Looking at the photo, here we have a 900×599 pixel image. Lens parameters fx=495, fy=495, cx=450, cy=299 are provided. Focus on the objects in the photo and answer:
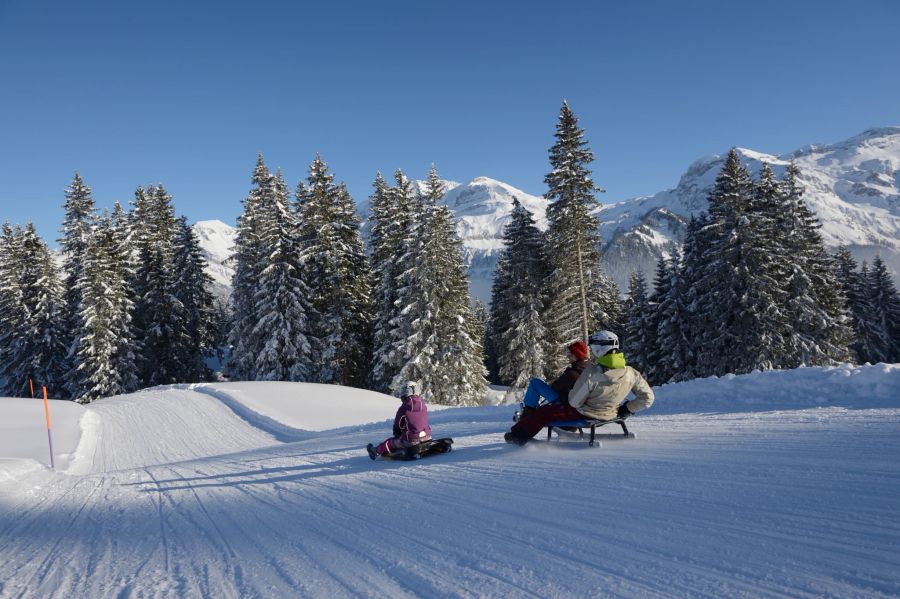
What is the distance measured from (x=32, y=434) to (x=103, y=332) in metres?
19.5

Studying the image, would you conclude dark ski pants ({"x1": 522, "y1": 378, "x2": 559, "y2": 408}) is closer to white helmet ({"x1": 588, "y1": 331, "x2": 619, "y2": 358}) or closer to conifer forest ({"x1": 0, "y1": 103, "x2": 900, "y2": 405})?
white helmet ({"x1": 588, "y1": 331, "x2": 619, "y2": 358})

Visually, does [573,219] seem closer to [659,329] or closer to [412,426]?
[659,329]

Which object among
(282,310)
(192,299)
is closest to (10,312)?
(192,299)

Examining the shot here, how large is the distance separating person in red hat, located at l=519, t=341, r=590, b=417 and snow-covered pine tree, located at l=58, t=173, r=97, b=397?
42.2 meters

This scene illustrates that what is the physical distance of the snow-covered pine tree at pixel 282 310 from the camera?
31016 mm

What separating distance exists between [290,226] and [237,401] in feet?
51.8

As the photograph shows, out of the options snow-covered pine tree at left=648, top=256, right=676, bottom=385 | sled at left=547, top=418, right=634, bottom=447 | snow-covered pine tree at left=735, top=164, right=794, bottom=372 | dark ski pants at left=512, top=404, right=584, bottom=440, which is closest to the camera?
sled at left=547, top=418, right=634, bottom=447

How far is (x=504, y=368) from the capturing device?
3412cm

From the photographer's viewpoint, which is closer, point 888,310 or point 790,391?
point 790,391

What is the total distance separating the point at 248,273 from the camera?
3631 centimetres

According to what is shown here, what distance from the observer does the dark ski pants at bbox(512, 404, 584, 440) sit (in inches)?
269

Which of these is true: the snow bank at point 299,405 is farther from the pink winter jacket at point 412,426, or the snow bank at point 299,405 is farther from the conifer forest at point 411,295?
the pink winter jacket at point 412,426

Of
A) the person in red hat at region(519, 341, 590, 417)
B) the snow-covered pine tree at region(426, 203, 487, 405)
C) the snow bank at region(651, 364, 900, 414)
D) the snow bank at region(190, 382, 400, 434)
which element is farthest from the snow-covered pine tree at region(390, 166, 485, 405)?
the person in red hat at region(519, 341, 590, 417)

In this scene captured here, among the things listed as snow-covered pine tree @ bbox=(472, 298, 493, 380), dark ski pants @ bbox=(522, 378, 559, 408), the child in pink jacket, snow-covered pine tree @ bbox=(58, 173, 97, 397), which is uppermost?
snow-covered pine tree @ bbox=(58, 173, 97, 397)
